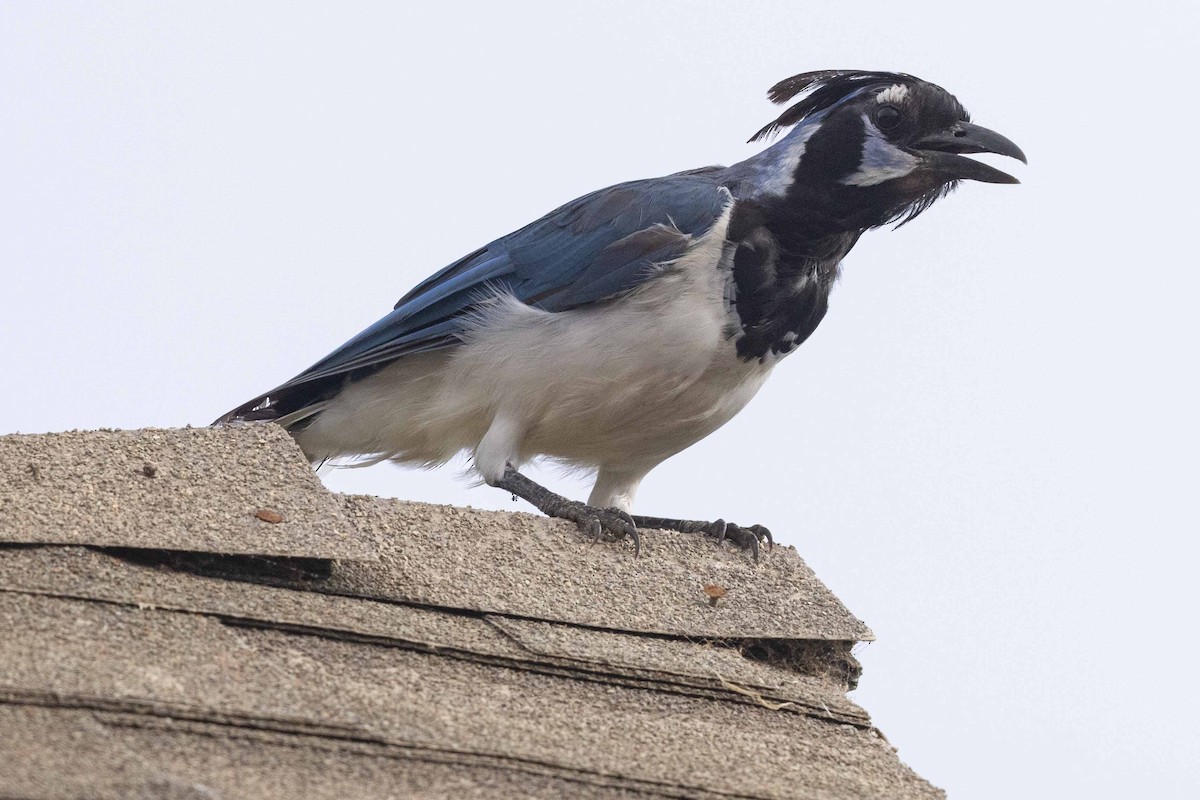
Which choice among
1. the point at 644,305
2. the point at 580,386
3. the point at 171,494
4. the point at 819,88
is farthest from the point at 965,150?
the point at 171,494

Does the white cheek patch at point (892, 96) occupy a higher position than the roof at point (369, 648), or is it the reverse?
the white cheek patch at point (892, 96)

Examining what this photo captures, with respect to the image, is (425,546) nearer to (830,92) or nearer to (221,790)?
(221,790)

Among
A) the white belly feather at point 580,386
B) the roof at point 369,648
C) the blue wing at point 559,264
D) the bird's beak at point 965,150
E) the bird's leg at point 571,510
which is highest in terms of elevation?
the bird's beak at point 965,150

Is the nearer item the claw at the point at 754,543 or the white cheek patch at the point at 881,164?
the claw at the point at 754,543

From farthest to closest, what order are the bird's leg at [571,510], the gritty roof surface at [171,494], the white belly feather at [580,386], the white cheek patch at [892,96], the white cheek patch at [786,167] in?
the white cheek patch at [892,96] < the white cheek patch at [786,167] < the white belly feather at [580,386] < the bird's leg at [571,510] < the gritty roof surface at [171,494]

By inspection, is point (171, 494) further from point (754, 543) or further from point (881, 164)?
point (881, 164)

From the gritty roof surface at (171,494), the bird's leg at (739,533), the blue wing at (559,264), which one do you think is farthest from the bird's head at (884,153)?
the gritty roof surface at (171,494)

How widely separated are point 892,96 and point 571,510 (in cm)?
201

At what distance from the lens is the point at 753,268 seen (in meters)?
5.62

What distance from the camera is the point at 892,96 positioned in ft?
Result: 19.4

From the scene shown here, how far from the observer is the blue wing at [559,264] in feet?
18.5

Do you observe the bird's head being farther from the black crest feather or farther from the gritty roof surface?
the gritty roof surface

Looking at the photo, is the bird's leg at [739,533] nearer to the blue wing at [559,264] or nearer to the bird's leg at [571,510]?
the bird's leg at [571,510]

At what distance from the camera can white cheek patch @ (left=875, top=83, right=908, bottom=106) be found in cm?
591
